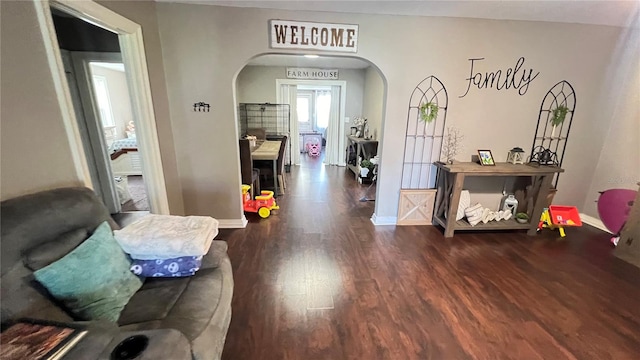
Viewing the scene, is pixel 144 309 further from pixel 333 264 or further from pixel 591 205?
pixel 591 205

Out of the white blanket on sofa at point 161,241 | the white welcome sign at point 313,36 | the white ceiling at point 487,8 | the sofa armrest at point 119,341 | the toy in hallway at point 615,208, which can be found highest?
the white ceiling at point 487,8

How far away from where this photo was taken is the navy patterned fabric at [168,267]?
149 cm

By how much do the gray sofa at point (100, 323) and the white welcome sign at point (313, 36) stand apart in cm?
213

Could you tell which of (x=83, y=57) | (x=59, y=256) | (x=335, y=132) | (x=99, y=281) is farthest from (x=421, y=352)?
(x=335, y=132)

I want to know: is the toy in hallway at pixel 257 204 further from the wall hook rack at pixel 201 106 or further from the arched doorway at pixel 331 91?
the arched doorway at pixel 331 91

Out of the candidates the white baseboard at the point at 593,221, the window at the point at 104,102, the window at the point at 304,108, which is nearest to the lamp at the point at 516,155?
the white baseboard at the point at 593,221

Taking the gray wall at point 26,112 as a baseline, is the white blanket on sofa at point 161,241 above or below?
below

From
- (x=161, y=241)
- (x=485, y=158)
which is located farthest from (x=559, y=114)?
(x=161, y=241)

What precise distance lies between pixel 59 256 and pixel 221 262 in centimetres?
75

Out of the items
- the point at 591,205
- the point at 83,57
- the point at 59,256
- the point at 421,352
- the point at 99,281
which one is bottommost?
the point at 421,352

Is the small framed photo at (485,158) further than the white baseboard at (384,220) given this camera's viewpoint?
No

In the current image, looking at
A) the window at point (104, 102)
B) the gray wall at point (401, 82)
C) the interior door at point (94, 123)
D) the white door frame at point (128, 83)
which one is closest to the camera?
the white door frame at point (128, 83)

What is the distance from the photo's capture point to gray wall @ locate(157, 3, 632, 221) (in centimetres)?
264

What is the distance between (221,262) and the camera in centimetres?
167
